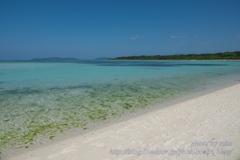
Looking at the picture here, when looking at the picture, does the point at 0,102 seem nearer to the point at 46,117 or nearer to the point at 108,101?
the point at 46,117

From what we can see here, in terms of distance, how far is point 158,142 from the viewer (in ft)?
14.8

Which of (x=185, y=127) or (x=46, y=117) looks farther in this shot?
(x=46, y=117)

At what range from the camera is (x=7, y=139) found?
5.33 m

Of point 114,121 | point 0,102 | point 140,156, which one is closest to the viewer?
point 140,156

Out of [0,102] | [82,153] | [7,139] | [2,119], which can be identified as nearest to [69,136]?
[82,153]

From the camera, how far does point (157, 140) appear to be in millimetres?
4637

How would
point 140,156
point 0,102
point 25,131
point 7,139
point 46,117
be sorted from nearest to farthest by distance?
point 140,156
point 7,139
point 25,131
point 46,117
point 0,102

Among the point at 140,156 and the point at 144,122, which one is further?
the point at 144,122

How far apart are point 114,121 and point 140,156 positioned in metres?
3.05

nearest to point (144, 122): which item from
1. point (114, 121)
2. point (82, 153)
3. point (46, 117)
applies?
point (114, 121)

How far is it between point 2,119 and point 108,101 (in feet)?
18.1

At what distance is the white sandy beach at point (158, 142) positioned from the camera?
3.96 metres

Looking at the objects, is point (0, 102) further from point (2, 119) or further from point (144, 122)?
point (144, 122)

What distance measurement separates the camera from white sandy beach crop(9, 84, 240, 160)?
3959 millimetres
